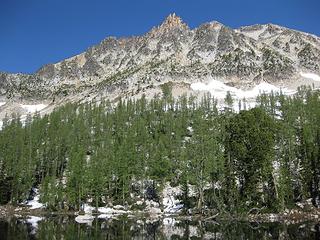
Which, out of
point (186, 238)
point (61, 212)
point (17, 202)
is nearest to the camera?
point (186, 238)

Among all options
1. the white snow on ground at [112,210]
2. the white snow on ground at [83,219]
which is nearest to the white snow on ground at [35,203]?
the white snow on ground at [112,210]

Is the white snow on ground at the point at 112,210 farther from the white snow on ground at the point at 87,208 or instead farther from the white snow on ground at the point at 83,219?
the white snow on ground at the point at 83,219

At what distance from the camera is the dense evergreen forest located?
81.1 meters

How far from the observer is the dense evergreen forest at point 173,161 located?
81.1 m

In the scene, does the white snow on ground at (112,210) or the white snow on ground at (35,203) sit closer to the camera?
the white snow on ground at (112,210)

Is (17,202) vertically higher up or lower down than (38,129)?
lower down

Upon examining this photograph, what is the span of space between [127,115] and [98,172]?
2745 inches

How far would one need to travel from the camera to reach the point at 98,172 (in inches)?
4045

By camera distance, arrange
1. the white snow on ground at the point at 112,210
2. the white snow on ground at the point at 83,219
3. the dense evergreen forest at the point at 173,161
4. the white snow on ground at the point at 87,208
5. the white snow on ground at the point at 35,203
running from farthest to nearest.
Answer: the white snow on ground at the point at 35,203 < the white snow on ground at the point at 87,208 < the white snow on ground at the point at 112,210 < the dense evergreen forest at the point at 173,161 < the white snow on ground at the point at 83,219

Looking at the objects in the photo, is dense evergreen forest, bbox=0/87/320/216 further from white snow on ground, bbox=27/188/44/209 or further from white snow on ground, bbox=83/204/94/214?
white snow on ground, bbox=27/188/44/209

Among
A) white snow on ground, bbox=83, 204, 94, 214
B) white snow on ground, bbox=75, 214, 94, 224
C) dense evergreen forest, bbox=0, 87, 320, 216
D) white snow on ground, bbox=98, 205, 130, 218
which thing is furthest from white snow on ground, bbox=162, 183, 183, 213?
white snow on ground, bbox=75, 214, 94, 224

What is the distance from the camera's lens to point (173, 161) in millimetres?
111812

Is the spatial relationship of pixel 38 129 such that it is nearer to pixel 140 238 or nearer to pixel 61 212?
pixel 61 212

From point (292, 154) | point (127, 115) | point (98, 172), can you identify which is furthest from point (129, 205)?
point (127, 115)
